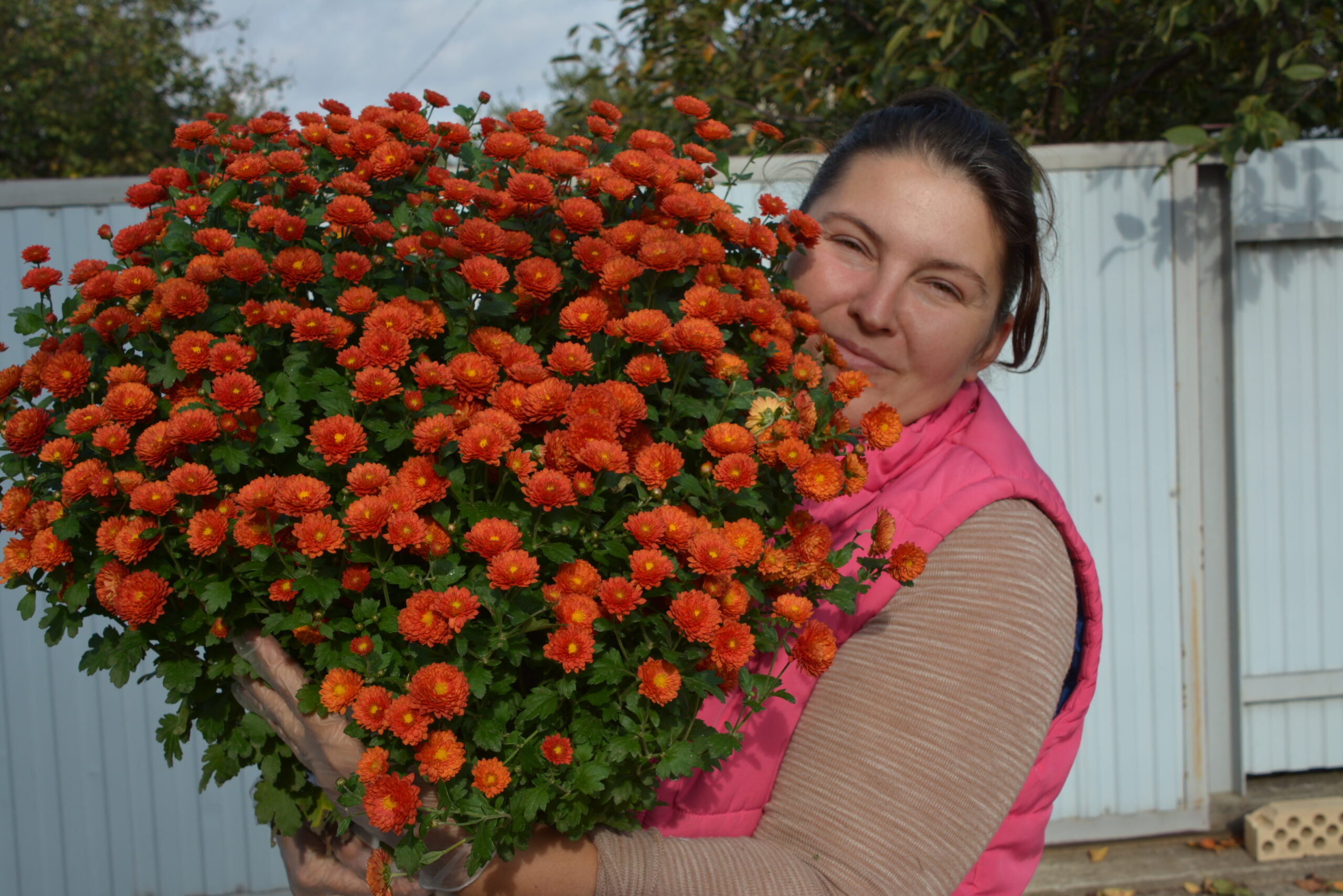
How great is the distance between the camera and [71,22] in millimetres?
10461

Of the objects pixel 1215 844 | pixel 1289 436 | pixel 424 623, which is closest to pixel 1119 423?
pixel 1289 436

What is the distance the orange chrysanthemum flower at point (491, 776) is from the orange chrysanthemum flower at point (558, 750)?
0.04 metres

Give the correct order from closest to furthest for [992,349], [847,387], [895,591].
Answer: [847,387], [895,591], [992,349]

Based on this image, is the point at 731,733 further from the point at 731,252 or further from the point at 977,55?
the point at 977,55

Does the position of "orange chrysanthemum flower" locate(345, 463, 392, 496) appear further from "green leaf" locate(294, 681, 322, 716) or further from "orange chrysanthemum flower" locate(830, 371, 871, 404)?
"orange chrysanthemum flower" locate(830, 371, 871, 404)

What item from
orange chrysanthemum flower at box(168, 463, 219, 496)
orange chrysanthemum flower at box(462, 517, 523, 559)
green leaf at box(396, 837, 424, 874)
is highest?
orange chrysanthemum flower at box(168, 463, 219, 496)

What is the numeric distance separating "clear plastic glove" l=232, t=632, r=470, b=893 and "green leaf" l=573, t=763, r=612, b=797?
0.14m

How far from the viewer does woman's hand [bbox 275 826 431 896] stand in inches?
44.8

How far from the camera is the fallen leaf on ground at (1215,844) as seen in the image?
13.4 feet

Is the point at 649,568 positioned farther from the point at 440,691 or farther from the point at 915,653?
the point at 915,653

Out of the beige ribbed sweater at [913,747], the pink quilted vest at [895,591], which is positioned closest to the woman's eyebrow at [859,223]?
the pink quilted vest at [895,591]

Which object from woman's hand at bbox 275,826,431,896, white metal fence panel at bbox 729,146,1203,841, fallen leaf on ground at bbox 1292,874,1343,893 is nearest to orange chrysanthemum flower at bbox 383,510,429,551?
woman's hand at bbox 275,826,431,896

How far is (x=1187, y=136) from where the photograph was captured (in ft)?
11.6

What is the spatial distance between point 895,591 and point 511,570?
21.7 inches
